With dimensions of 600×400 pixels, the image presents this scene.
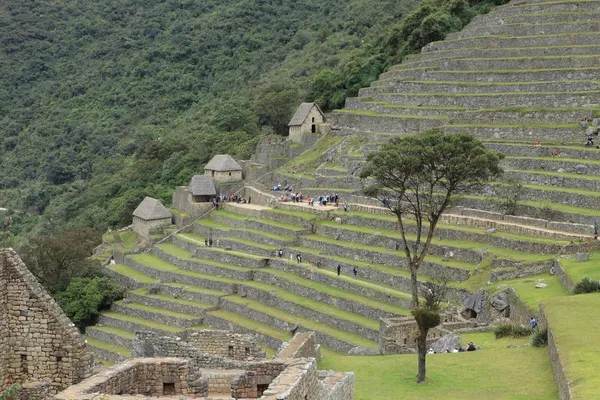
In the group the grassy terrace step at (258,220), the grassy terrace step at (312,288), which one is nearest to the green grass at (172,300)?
the grassy terrace step at (312,288)

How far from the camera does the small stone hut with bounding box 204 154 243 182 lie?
Answer: 182 feet

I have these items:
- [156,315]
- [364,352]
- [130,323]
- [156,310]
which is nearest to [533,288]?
[364,352]

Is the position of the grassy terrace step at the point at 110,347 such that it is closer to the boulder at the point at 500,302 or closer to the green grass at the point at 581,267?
the boulder at the point at 500,302

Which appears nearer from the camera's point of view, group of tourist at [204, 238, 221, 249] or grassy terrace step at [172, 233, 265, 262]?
grassy terrace step at [172, 233, 265, 262]

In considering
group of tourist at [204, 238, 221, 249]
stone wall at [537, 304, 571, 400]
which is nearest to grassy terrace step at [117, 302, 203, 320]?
group of tourist at [204, 238, 221, 249]

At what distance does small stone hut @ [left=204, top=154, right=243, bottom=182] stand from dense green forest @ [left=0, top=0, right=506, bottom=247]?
4772 millimetres

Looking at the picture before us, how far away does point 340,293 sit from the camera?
37.6 meters

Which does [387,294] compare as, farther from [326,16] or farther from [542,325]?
[326,16]

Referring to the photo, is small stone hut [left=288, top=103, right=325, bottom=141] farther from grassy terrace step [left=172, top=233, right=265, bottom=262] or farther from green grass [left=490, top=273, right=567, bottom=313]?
green grass [left=490, top=273, right=567, bottom=313]

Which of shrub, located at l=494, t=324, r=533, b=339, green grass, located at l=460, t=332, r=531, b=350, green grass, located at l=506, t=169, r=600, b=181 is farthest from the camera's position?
green grass, located at l=506, t=169, r=600, b=181

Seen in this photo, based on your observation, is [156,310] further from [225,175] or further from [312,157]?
[312,157]

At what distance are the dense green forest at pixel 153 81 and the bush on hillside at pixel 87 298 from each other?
51.5ft

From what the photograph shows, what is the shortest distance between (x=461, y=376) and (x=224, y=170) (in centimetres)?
3570

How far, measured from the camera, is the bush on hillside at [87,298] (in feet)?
152
